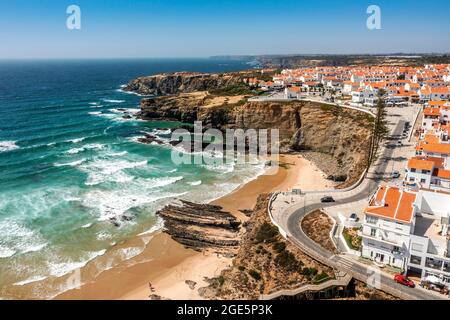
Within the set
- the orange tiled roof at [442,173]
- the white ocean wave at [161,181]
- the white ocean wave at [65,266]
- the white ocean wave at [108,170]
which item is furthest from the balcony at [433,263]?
the white ocean wave at [108,170]

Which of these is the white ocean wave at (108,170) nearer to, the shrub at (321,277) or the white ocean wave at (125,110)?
the shrub at (321,277)

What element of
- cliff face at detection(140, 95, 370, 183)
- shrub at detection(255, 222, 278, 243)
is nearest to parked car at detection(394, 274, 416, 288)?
shrub at detection(255, 222, 278, 243)

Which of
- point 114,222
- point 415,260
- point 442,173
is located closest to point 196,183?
point 114,222

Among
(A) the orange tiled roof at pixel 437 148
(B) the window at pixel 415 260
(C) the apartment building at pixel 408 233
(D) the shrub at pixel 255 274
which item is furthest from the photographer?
(A) the orange tiled roof at pixel 437 148

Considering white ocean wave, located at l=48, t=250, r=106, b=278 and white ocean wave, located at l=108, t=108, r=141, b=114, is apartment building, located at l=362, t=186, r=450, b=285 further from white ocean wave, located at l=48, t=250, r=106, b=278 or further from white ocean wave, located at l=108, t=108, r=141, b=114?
white ocean wave, located at l=108, t=108, r=141, b=114

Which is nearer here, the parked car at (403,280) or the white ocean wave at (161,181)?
the parked car at (403,280)

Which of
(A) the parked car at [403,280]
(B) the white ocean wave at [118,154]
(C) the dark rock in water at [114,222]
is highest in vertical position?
(B) the white ocean wave at [118,154]
